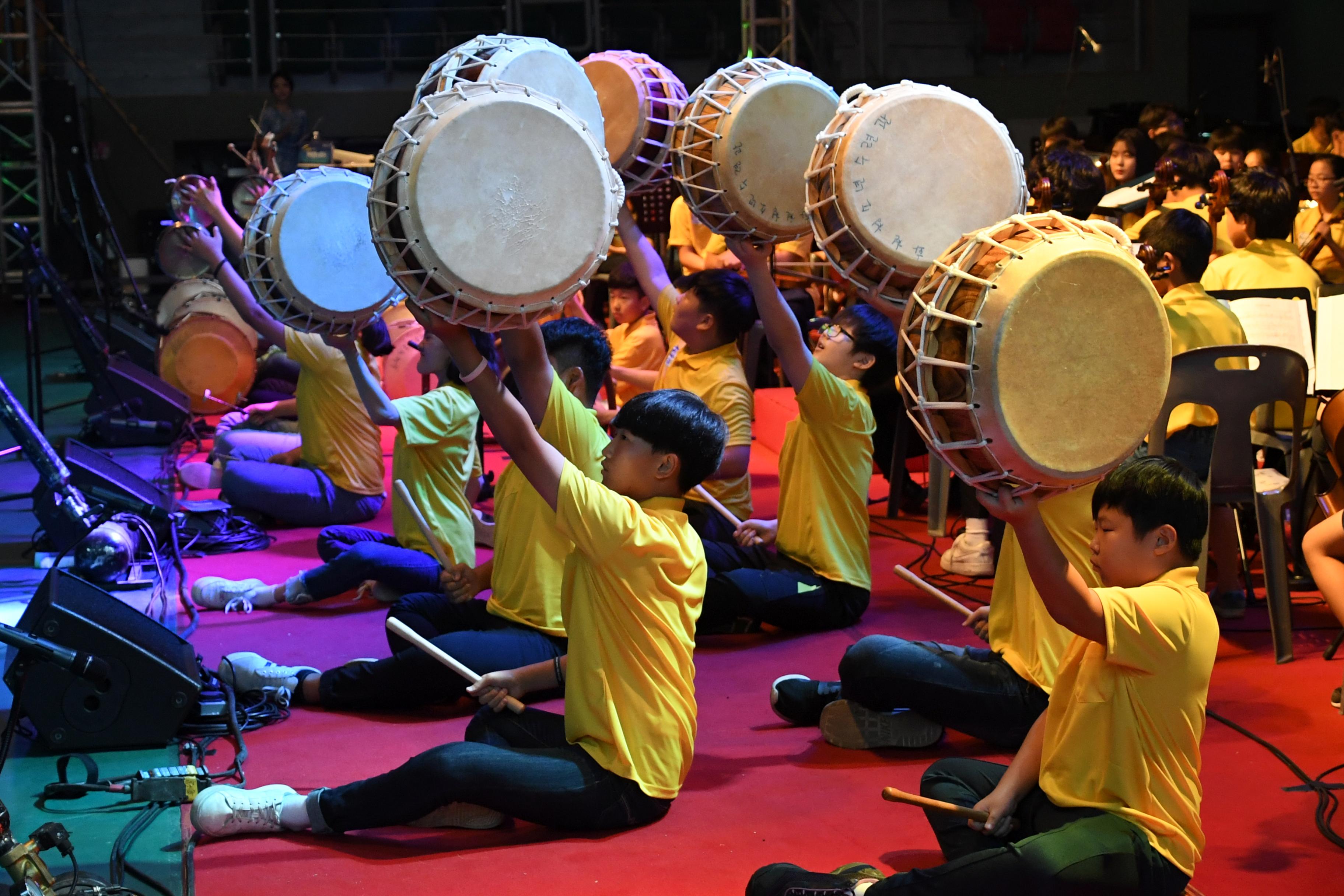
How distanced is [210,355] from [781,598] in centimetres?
501

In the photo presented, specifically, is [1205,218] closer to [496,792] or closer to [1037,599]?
[1037,599]

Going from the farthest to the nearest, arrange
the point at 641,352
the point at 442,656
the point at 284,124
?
the point at 284,124 → the point at 641,352 → the point at 442,656

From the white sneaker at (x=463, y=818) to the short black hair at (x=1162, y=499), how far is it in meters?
1.34

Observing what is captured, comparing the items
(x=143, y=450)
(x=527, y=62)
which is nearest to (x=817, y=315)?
(x=143, y=450)

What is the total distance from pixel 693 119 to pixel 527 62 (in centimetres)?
85

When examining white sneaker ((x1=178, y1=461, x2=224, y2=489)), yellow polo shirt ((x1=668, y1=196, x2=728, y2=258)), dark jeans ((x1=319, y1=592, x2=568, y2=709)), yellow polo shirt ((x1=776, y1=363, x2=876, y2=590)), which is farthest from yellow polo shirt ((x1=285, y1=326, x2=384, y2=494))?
yellow polo shirt ((x1=668, y1=196, x2=728, y2=258))

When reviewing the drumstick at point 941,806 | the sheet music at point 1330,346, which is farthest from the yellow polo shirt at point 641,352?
the drumstick at point 941,806

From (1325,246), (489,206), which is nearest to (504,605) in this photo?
(489,206)

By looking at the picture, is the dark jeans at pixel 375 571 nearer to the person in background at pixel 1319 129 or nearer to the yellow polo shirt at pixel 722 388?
the yellow polo shirt at pixel 722 388

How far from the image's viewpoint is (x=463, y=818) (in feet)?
8.66

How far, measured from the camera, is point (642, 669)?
2521 mm

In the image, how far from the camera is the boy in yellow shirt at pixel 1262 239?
15.8ft

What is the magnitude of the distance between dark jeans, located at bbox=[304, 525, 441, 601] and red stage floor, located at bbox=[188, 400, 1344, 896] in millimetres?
166

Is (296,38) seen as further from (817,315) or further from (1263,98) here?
(1263,98)
